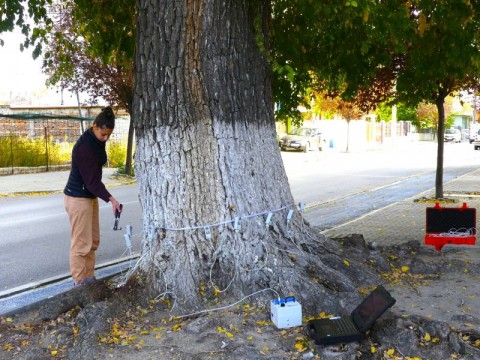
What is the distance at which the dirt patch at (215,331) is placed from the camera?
14.7 feet

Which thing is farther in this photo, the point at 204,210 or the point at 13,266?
the point at 13,266

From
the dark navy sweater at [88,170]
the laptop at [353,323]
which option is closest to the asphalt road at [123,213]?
the dark navy sweater at [88,170]

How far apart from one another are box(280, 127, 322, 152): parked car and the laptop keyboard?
3456 cm

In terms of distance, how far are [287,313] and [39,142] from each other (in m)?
21.4

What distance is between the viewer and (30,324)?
208 inches

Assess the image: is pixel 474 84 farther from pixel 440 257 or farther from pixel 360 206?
pixel 440 257

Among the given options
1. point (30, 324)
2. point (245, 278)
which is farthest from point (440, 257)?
point (30, 324)

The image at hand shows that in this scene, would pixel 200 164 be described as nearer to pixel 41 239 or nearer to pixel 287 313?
pixel 287 313

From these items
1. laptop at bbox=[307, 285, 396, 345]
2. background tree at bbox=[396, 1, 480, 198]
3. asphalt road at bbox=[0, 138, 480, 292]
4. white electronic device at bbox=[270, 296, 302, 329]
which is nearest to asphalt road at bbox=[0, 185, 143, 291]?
asphalt road at bbox=[0, 138, 480, 292]

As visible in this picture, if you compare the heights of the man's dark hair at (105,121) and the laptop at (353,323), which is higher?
the man's dark hair at (105,121)

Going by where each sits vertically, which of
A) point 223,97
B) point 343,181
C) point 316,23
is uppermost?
point 316,23

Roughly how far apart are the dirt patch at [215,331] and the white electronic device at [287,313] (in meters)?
0.05

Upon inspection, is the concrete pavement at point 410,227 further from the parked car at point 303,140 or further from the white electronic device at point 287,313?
the parked car at point 303,140

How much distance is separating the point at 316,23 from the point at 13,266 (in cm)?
498
